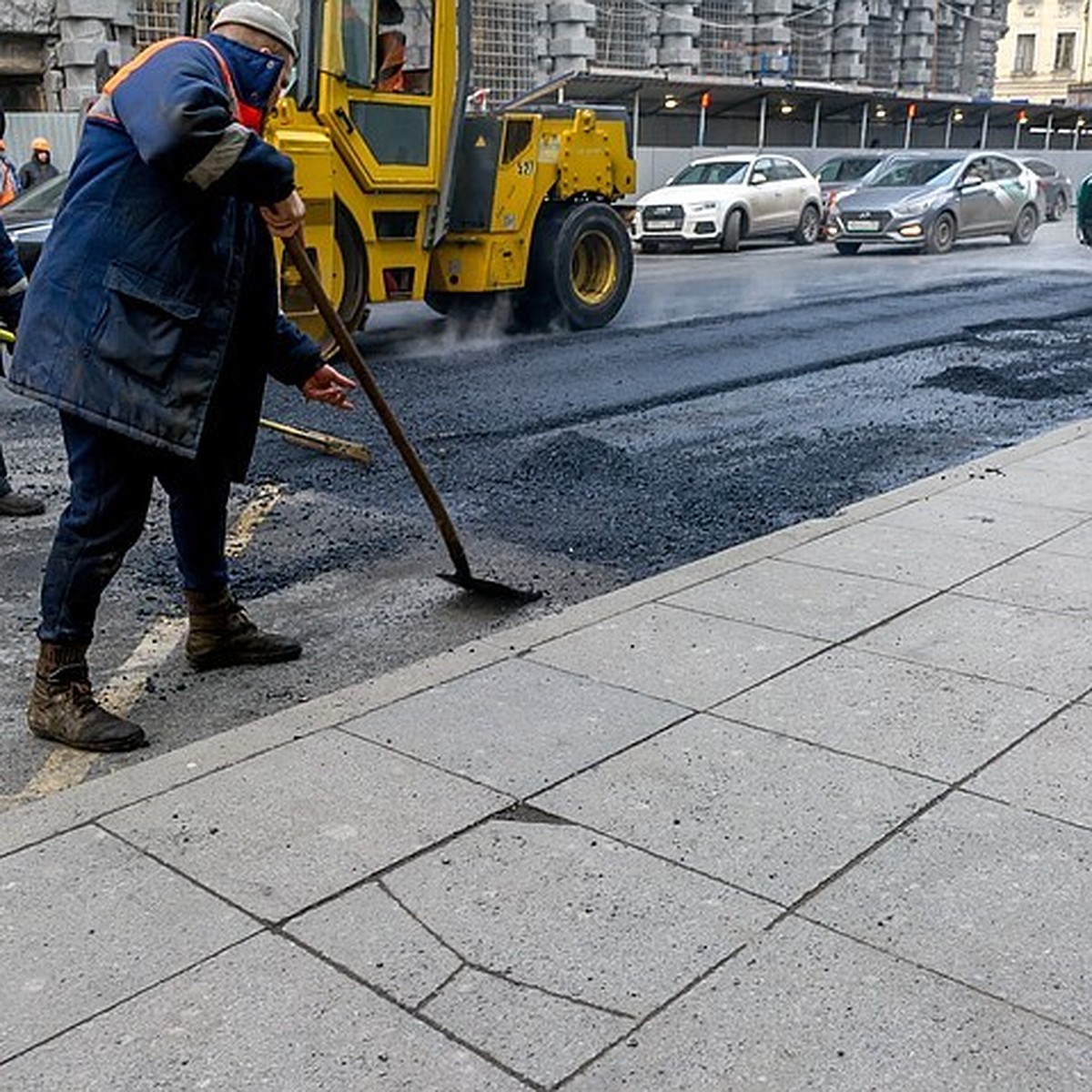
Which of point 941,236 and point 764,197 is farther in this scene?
point 764,197

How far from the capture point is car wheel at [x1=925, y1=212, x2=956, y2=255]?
23312mm

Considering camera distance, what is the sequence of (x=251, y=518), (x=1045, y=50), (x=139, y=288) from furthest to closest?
1. (x=1045, y=50)
2. (x=251, y=518)
3. (x=139, y=288)

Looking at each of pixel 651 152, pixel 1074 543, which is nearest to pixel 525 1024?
pixel 1074 543

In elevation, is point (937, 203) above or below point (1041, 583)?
above

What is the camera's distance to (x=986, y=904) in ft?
9.77

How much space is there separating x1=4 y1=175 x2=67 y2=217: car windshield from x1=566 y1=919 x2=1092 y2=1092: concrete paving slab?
1244cm

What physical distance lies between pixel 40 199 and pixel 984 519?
10840 mm

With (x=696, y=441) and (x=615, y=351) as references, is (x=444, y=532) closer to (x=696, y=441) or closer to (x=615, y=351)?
(x=696, y=441)

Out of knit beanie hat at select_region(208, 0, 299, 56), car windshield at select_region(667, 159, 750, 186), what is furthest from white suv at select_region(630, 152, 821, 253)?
knit beanie hat at select_region(208, 0, 299, 56)

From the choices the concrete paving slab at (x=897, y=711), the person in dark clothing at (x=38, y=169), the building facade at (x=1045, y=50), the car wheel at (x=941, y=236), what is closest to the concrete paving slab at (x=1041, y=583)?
the concrete paving slab at (x=897, y=711)

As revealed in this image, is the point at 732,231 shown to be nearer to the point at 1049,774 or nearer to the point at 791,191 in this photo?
the point at 791,191

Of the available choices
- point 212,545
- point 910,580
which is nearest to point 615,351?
point 910,580

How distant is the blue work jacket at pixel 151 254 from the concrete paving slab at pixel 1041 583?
9.41ft

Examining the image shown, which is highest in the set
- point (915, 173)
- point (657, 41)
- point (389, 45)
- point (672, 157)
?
point (657, 41)
